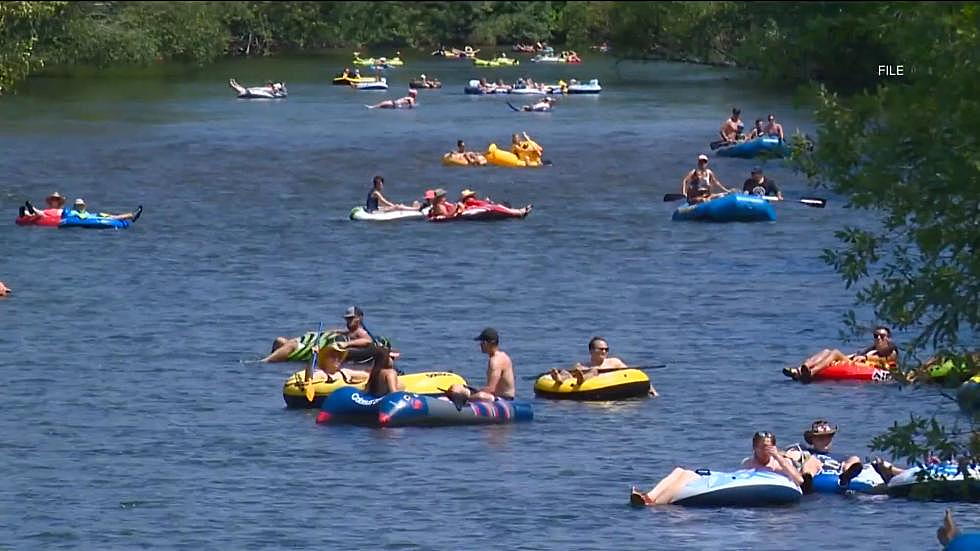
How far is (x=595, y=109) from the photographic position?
323 ft

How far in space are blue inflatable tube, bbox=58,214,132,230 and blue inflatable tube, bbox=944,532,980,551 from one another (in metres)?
38.6

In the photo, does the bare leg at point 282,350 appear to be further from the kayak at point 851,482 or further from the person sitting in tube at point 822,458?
the kayak at point 851,482

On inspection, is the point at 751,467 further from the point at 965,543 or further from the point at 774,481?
the point at 965,543

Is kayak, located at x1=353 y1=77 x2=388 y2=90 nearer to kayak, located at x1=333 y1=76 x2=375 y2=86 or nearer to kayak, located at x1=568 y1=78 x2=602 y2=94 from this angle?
kayak, located at x1=333 y1=76 x2=375 y2=86

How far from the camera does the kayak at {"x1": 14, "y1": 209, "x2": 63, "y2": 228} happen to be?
173ft

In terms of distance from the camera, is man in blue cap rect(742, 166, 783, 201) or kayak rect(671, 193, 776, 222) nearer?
kayak rect(671, 193, 776, 222)

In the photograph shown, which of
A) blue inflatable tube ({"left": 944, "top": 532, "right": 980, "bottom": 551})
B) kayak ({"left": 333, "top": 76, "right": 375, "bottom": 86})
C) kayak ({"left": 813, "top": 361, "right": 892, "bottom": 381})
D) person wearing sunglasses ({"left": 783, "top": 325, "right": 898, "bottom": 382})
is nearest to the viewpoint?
blue inflatable tube ({"left": 944, "top": 532, "right": 980, "bottom": 551})

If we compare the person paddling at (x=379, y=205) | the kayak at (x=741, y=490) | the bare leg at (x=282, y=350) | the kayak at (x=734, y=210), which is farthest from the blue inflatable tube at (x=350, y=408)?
the kayak at (x=734, y=210)

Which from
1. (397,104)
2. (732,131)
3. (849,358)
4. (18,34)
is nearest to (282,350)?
(849,358)

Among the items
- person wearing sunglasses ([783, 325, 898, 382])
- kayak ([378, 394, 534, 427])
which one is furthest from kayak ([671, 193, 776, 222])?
kayak ([378, 394, 534, 427])

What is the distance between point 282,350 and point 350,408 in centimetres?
567

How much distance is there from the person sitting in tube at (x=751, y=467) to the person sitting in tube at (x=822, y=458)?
407mm

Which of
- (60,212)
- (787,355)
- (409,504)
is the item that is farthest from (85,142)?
(409,504)

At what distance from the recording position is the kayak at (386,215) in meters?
54.9
